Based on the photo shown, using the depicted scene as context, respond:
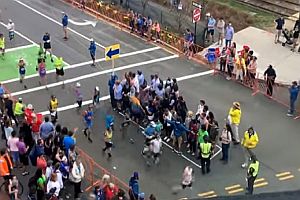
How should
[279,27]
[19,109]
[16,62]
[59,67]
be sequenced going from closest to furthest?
[19,109] → [59,67] → [16,62] → [279,27]

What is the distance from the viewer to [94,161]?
23953mm

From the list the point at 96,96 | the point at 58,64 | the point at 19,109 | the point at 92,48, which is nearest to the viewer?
the point at 19,109

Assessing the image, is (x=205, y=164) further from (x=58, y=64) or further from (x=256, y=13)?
(x=256, y=13)

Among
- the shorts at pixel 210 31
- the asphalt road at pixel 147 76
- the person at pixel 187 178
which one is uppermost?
the shorts at pixel 210 31

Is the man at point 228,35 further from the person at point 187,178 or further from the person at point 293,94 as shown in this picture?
the person at point 187,178

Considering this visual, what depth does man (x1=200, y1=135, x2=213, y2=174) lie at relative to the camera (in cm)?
2189

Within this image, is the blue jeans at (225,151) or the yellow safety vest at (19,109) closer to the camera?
the blue jeans at (225,151)

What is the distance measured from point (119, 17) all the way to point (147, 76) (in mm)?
7315

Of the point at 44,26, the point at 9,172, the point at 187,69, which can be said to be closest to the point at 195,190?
the point at 9,172

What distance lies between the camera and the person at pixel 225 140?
22953 millimetres

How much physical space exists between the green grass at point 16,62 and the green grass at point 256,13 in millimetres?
13815

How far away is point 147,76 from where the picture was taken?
30.5m

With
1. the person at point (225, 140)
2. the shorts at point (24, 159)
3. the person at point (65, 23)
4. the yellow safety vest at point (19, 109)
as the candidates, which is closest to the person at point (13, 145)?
the shorts at point (24, 159)

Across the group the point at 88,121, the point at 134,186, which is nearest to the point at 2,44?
the point at 88,121
